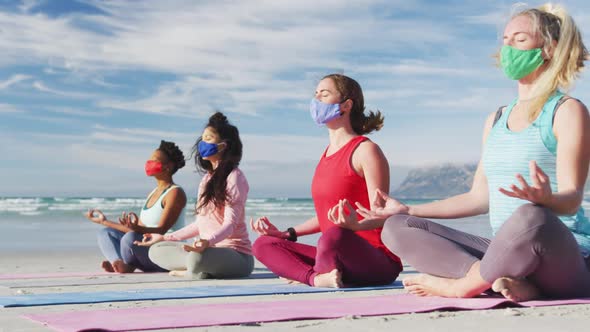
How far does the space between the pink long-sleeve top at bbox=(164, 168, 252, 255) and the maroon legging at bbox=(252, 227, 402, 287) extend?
2.88ft

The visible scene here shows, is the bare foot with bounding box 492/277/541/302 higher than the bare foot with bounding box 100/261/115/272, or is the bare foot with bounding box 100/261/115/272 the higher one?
the bare foot with bounding box 492/277/541/302

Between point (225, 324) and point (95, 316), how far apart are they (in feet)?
2.25

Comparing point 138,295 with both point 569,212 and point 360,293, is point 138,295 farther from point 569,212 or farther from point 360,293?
point 569,212

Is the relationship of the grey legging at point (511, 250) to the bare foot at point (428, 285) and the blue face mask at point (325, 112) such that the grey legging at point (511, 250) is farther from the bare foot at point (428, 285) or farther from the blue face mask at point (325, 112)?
the blue face mask at point (325, 112)

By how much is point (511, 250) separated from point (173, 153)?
15.4ft

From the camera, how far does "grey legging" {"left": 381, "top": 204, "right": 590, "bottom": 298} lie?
3.79 metres

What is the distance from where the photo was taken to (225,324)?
11.3 feet

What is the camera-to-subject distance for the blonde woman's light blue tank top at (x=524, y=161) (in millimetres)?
4055

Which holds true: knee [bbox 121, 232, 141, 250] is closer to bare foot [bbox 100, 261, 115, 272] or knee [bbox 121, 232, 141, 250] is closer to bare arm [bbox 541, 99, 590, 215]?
bare foot [bbox 100, 261, 115, 272]

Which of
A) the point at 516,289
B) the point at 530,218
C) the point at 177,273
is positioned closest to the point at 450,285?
the point at 516,289

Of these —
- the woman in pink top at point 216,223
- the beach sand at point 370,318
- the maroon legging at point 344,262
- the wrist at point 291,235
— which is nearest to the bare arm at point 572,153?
the beach sand at point 370,318

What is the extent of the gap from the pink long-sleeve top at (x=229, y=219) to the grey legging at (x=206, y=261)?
0.10 meters

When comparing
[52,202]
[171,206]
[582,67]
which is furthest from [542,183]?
[52,202]

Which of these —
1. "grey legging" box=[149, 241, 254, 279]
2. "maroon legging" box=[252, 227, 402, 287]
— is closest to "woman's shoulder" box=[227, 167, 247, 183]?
"grey legging" box=[149, 241, 254, 279]
